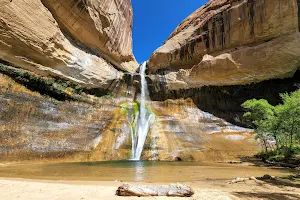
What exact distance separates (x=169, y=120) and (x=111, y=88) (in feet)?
30.1

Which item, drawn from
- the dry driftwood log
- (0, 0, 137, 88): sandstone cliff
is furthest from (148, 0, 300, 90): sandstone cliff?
the dry driftwood log

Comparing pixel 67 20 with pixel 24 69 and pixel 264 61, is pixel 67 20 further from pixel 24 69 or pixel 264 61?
pixel 264 61

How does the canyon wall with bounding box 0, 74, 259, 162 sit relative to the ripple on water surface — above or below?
above

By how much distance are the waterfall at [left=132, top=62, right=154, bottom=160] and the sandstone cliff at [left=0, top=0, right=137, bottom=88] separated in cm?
429

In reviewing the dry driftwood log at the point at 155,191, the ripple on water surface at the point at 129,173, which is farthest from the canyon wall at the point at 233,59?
the dry driftwood log at the point at 155,191

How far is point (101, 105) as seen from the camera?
26.2m

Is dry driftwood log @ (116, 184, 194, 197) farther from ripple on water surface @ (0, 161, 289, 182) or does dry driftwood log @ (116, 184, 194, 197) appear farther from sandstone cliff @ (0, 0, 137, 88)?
sandstone cliff @ (0, 0, 137, 88)

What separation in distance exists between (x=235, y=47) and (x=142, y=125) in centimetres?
1680

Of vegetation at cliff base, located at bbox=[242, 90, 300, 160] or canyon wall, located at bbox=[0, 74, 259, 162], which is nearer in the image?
vegetation at cliff base, located at bbox=[242, 90, 300, 160]

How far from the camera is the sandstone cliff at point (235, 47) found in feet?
93.1

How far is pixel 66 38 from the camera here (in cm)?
2742

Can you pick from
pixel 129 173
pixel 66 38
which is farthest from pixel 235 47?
pixel 129 173

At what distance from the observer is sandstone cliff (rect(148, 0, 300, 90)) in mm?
28375

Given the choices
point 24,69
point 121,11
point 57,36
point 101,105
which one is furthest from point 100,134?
point 121,11
